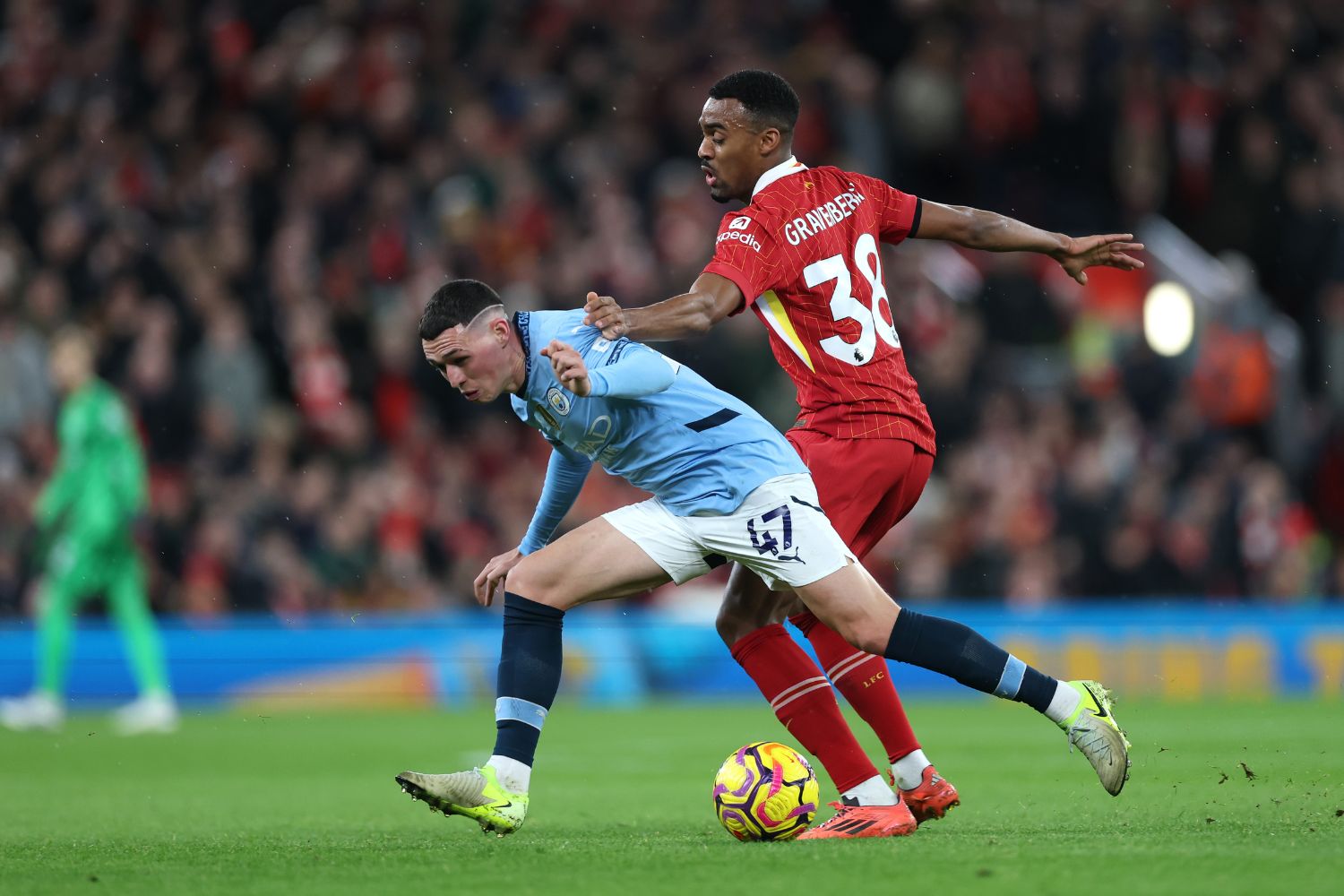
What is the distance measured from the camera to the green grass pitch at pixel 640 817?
5.00 metres

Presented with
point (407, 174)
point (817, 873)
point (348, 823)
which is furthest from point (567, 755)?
point (407, 174)

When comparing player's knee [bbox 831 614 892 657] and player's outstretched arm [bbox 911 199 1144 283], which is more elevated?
player's outstretched arm [bbox 911 199 1144 283]

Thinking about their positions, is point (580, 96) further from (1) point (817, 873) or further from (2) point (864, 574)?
(1) point (817, 873)

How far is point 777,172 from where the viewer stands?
641 cm

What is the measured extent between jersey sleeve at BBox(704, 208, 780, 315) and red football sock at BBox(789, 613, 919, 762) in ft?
4.09

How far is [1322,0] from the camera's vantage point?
18391 mm

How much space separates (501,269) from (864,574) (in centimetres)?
1059

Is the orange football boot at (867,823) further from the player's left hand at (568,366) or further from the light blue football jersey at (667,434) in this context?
the player's left hand at (568,366)

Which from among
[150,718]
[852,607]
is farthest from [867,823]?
[150,718]

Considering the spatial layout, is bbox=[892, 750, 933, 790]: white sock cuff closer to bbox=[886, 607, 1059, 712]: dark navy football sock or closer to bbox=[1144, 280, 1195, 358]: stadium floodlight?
bbox=[886, 607, 1059, 712]: dark navy football sock

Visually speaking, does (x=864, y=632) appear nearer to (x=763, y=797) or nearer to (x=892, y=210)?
(x=763, y=797)

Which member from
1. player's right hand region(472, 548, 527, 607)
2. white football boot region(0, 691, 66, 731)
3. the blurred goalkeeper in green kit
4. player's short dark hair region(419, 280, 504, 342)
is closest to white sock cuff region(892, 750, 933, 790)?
player's right hand region(472, 548, 527, 607)

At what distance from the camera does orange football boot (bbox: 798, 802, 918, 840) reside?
6.16m

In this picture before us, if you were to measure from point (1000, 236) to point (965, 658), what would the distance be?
1597 millimetres
